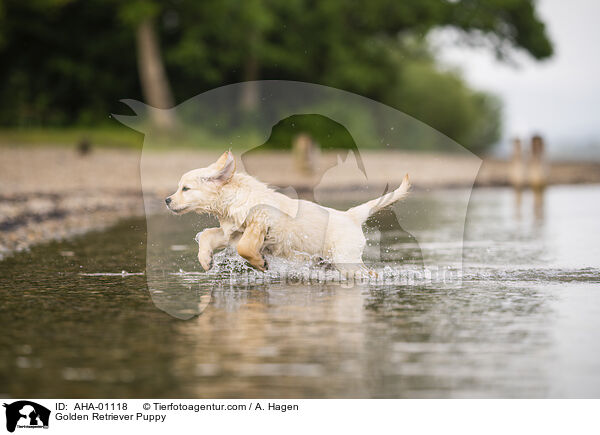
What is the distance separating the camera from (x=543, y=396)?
5.36 m

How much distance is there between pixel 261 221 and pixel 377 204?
126 centimetres

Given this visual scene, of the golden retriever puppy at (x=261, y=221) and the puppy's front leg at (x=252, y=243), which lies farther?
the golden retriever puppy at (x=261, y=221)

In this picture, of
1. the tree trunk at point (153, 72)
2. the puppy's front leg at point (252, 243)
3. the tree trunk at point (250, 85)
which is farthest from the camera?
the tree trunk at point (250, 85)

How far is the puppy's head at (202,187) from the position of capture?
9.16 metres

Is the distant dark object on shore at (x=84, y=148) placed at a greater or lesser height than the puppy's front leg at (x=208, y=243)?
greater

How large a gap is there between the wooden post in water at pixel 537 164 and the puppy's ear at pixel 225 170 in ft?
64.4

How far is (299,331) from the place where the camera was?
708 centimetres

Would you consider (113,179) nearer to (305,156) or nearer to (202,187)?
(305,156)

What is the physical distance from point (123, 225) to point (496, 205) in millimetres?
8099
